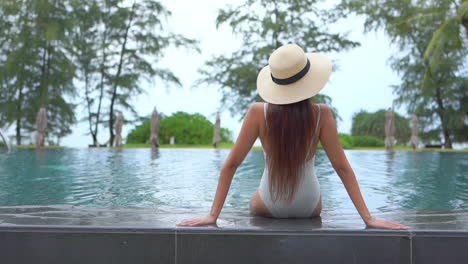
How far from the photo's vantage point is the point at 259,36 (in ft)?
81.5

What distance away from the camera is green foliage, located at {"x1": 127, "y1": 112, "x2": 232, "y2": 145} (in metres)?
24.8

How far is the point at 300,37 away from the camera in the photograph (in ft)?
80.9

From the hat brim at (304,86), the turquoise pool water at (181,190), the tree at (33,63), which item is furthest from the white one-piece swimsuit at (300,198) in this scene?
the tree at (33,63)

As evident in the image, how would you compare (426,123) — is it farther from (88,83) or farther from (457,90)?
(88,83)

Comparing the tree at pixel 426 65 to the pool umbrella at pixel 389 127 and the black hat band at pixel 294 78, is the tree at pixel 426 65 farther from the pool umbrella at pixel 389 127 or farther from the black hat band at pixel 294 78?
the black hat band at pixel 294 78

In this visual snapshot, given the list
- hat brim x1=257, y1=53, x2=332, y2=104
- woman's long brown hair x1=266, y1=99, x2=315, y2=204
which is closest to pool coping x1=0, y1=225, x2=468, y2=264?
woman's long brown hair x1=266, y1=99, x2=315, y2=204

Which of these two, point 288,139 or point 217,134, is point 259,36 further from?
point 288,139

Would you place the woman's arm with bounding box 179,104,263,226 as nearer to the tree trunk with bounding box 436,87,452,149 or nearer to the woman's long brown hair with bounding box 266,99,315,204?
the woman's long brown hair with bounding box 266,99,315,204

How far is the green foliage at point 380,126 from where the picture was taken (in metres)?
27.3

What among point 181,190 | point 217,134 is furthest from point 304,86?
point 217,134

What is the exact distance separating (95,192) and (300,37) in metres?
21.6

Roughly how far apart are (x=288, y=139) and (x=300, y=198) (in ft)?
1.27

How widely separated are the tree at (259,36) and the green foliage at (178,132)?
2.20 m

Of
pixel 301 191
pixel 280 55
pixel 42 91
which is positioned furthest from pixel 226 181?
pixel 42 91
